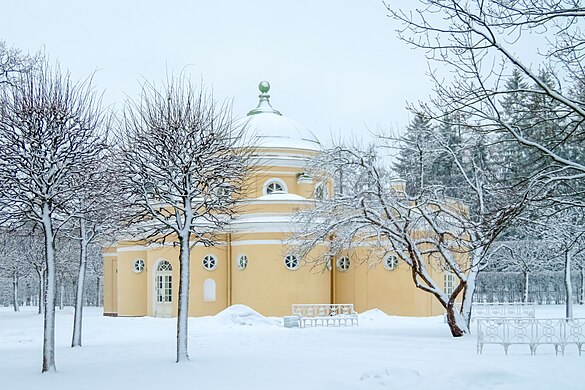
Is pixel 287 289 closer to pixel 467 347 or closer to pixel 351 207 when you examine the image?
pixel 351 207

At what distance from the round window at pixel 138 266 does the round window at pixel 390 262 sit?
11.3m

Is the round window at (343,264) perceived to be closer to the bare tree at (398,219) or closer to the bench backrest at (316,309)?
the bench backrest at (316,309)

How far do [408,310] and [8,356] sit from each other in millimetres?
18442

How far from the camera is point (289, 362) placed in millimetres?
15445

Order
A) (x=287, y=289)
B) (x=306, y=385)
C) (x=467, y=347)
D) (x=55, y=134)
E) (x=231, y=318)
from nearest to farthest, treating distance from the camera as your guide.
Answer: (x=306, y=385), (x=55, y=134), (x=467, y=347), (x=231, y=318), (x=287, y=289)

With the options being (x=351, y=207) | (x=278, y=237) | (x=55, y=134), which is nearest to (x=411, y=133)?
(x=351, y=207)

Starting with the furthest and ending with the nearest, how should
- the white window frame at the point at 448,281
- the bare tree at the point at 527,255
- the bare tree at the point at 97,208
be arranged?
the bare tree at the point at 527,255
the white window frame at the point at 448,281
the bare tree at the point at 97,208

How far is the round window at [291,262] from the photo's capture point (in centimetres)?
3161

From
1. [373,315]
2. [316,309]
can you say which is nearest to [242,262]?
[316,309]

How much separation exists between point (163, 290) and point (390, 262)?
996cm

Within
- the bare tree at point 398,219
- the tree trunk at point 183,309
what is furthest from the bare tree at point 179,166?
the bare tree at point 398,219

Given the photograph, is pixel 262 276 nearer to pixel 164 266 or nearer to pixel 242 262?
pixel 242 262

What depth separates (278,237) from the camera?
31.7m

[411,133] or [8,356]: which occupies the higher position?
[411,133]
